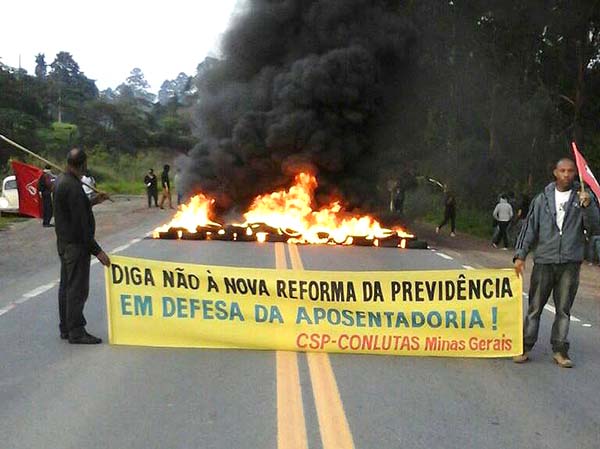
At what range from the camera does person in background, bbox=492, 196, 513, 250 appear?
64.8ft

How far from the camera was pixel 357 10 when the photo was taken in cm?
2559

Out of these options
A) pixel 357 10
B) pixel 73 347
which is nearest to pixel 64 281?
pixel 73 347

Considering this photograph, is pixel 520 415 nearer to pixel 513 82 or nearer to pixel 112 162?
pixel 513 82

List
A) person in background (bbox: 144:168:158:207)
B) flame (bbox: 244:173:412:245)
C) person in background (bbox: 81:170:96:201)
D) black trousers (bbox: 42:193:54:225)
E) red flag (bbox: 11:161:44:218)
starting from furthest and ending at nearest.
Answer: person in background (bbox: 144:168:158:207)
flame (bbox: 244:173:412:245)
black trousers (bbox: 42:193:54:225)
red flag (bbox: 11:161:44:218)
person in background (bbox: 81:170:96:201)

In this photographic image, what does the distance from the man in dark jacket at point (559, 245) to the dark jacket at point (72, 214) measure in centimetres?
385

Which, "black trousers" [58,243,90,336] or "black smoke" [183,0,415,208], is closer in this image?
"black trousers" [58,243,90,336]

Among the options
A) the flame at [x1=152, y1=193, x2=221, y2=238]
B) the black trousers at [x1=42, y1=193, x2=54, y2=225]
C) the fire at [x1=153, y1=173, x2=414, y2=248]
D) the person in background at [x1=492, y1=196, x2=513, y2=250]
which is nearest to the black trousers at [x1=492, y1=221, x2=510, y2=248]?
the person in background at [x1=492, y1=196, x2=513, y2=250]

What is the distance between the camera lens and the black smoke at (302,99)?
23.4 meters

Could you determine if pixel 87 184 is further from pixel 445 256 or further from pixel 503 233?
pixel 503 233

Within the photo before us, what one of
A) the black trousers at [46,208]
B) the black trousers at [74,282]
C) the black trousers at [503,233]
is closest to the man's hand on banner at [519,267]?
the black trousers at [74,282]

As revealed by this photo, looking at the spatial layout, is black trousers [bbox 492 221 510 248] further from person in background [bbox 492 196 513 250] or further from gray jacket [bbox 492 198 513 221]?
gray jacket [bbox 492 198 513 221]

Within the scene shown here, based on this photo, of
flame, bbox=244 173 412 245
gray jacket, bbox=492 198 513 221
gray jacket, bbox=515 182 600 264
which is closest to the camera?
gray jacket, bbox=515 182 600 264

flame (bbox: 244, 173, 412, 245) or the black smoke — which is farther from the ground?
the black smoke

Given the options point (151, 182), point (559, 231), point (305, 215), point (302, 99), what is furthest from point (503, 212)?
point (151, 182)
